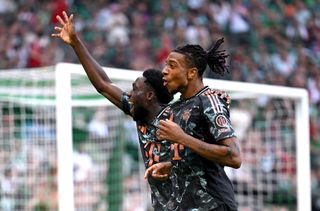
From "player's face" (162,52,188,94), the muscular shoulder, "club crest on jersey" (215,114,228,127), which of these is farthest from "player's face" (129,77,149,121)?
"club crest on jersey" (215,114,228,127)

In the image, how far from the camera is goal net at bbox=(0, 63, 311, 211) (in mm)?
11188

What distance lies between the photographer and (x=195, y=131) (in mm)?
5988

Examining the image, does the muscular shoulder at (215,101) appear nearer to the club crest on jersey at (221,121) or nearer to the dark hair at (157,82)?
the club crest on jersey at (221,121)

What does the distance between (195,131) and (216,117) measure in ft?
0.62

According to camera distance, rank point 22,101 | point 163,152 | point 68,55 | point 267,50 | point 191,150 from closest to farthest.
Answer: point 191,150
point 163,152
point 22,101
point 68,55
point 267,50

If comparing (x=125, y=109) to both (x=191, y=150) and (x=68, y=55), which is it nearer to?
(x=191, y=150)

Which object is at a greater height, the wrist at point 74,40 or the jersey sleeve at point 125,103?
the wrist at point 74,40

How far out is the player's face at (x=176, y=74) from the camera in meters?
6.06

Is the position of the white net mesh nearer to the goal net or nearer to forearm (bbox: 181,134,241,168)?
the goal net

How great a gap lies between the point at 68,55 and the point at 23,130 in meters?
5.13

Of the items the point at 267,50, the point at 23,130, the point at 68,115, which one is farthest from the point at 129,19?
the point at 68,115

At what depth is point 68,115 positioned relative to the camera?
8.84m

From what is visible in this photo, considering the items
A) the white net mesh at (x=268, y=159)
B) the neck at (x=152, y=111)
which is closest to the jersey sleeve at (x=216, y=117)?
the neck at (x=152, y=111)

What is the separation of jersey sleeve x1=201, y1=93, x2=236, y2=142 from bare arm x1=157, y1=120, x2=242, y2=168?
0.07 m
